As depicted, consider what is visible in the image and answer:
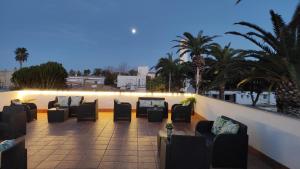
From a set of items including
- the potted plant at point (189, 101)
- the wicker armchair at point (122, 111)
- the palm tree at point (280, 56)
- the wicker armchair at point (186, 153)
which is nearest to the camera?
the wicker armchair at point (186, 153)

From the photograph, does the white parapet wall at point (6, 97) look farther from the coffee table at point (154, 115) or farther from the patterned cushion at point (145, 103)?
the coffee table at point (154, 115)

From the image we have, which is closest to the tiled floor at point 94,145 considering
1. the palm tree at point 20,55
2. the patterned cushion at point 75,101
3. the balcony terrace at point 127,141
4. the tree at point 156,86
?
the balcony terrace at point 127,141

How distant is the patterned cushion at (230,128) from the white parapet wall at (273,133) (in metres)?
0.76

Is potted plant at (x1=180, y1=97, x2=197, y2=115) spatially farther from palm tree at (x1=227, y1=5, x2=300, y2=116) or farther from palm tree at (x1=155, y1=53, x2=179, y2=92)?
palm tree at (x1=155, y1=53, x2=179, y2=92)

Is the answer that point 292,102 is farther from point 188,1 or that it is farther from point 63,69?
point 188,1

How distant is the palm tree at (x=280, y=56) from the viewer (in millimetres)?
6539

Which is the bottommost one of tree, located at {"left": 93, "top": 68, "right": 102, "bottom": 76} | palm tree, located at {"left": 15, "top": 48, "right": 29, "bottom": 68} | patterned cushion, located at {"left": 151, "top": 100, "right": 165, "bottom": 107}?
patterned cushion, located at {"left": 151, "top": 100, "right": 165, "bottom": 107}

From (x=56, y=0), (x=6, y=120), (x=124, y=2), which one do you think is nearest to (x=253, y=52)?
(x=6, y=120)

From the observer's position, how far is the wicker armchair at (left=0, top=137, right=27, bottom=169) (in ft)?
12.4

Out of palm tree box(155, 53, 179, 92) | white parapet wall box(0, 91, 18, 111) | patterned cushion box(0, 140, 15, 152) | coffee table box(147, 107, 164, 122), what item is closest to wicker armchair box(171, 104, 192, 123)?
coffee table box(147, 107, 164, 122)

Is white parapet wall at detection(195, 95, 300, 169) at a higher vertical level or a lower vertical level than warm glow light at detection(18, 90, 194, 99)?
lower

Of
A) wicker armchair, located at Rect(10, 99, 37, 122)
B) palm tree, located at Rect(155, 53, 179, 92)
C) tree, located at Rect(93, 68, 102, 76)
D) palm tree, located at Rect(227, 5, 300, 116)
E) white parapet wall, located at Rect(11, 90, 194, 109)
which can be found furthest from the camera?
tree, located at Rect(93, 68, 102, 76)

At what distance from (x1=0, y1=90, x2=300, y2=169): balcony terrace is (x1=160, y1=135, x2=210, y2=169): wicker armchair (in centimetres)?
92

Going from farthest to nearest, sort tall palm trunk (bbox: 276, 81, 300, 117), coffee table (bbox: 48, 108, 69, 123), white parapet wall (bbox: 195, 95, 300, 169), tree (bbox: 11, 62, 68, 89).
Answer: tree (bbox: 11, 62, 68, 89), coffee table (bbox: 48, 108, 69, 123), tall palm trunk (bbox: 276, 81, 300, 117), white parapet wall (bbox: 195, 95, 300, 169)
